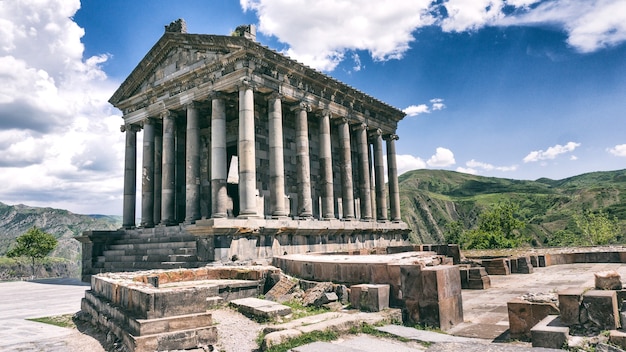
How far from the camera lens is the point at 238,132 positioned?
863 inches

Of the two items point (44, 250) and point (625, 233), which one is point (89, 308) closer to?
point (44, 250)

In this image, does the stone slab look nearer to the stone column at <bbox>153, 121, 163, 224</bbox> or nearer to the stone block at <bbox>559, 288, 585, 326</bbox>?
the stone block at <bbox>559, 288, 585, 326</bbox>

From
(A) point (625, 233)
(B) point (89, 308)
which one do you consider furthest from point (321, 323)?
(A) point (625, 233)

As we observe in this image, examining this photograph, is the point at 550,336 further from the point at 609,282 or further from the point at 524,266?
the point at 524,266

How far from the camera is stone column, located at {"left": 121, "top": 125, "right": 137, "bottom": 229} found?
78.6 ft

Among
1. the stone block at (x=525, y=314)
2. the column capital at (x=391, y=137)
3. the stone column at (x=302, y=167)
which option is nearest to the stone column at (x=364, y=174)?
the column capital at (x=391, y=137)

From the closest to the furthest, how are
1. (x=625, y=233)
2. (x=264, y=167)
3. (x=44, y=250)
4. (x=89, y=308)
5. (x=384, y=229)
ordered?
1. (x=89, y=308)
2. (x=264, y=167)
3. (x=384, y=229)
4. (x=44, y=250)
5. (x=625, y=233)

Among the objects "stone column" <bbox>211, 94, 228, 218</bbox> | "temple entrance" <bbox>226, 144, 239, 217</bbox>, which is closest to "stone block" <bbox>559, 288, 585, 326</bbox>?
"stone column" <bbox>211, 94, 228, 218</bbox>

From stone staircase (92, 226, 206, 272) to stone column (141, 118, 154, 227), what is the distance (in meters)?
1.81

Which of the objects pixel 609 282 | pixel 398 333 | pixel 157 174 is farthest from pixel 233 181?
pixel 609 282

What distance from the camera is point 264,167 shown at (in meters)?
22.4

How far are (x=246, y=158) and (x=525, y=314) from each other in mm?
14143

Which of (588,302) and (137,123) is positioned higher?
(137,123)

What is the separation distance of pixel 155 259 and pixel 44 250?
933 inches
